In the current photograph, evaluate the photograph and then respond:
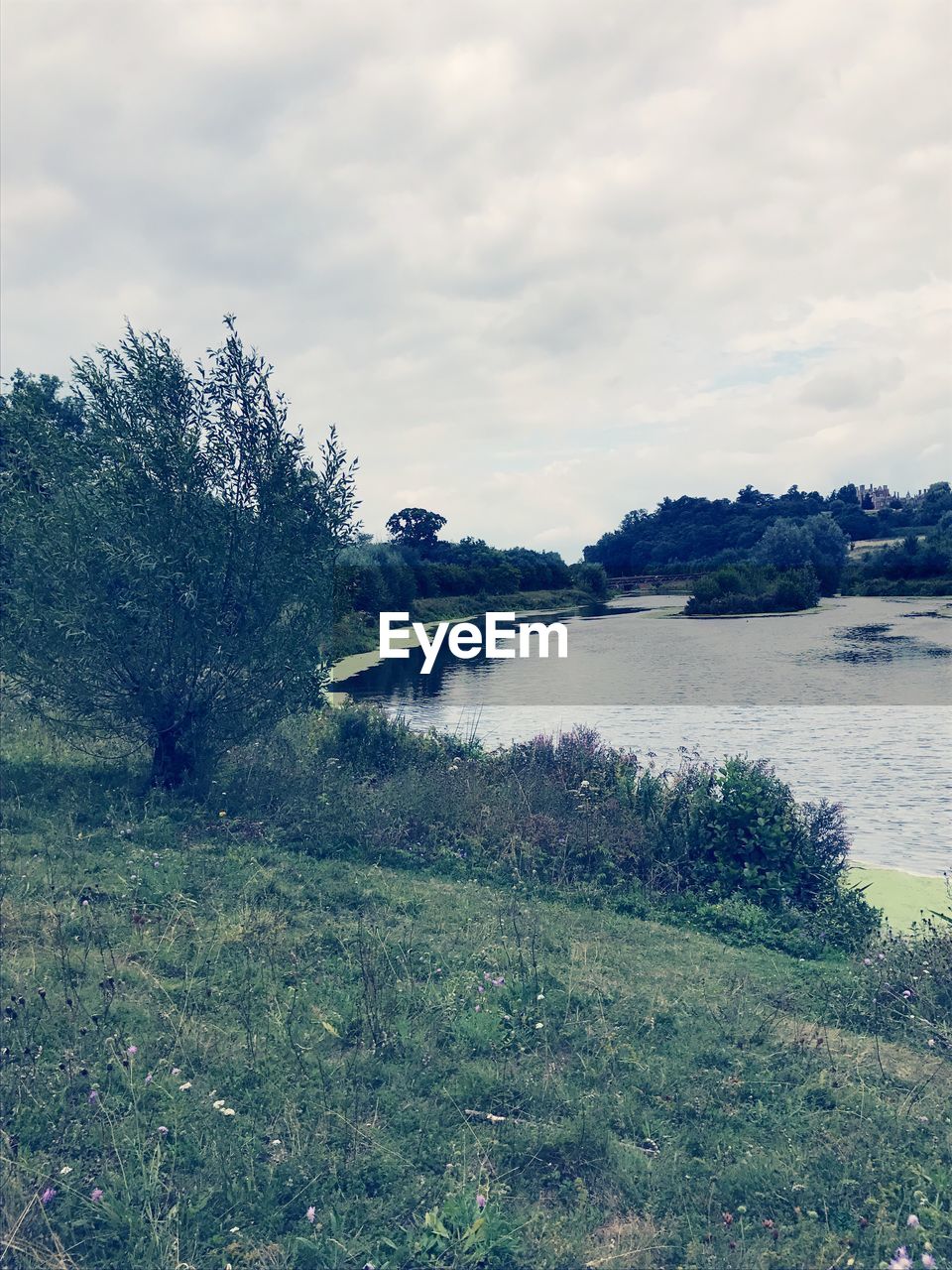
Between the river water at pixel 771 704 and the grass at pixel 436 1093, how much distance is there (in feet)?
26.7

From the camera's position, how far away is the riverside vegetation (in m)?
4.91

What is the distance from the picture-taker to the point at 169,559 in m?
13.9

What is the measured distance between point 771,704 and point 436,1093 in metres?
27.4

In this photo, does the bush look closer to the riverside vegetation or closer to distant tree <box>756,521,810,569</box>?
the riverside vegetation

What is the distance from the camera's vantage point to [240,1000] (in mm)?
7180

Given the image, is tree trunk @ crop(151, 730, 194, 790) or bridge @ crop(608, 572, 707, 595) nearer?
tree trunk @ crop(151, 730, 194, 790)

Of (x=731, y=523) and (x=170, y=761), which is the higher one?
(x=731, y=523)

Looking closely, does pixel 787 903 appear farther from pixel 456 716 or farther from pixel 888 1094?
pixel 456 716

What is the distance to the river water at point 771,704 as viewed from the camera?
1838 centimetres

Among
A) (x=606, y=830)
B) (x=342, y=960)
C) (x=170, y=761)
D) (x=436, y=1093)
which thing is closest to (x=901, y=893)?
(x=606, y=830)

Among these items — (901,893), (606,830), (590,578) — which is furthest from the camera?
(590,578)

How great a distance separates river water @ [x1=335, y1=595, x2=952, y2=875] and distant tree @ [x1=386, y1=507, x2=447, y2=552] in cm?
7065

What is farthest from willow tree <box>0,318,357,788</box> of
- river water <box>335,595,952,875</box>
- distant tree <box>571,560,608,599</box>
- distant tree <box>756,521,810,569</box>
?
distant tree <box>571,560,608,599</box>

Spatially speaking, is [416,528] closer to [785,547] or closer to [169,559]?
[785,547]
